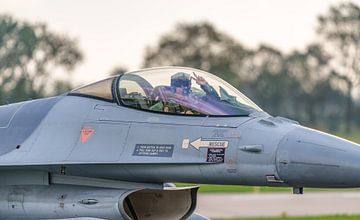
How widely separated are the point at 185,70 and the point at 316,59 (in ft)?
242

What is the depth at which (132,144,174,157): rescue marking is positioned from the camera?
8.58 metres

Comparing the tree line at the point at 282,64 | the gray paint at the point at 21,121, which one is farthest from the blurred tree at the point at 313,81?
the gray paint at the point at 21,121

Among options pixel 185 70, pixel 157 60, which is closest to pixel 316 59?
pixel 157 60

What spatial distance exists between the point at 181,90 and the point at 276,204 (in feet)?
43.9

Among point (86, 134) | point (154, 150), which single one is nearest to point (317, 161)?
point (154, 150)

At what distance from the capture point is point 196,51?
70188mm

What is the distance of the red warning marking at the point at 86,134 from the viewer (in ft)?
29.9

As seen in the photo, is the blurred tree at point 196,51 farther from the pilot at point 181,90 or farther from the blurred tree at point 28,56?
the pilot at point 181,90

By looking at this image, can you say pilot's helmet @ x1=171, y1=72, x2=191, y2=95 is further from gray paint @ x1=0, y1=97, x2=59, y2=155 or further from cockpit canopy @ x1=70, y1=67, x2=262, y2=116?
gray paint @ x1=0, y1=97, x2=59, y2=155

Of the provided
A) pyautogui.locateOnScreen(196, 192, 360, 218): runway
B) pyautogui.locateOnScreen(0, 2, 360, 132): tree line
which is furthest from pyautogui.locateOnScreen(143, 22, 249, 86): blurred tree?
pyautogui.locateOnScreen(196, 192, 360, 218): runway

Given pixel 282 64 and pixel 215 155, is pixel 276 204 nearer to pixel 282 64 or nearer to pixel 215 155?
pixel 215 155

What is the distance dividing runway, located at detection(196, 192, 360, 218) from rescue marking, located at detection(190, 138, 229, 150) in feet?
31.4

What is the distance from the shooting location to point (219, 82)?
30.2ft

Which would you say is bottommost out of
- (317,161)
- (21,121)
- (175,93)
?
(317,161)
